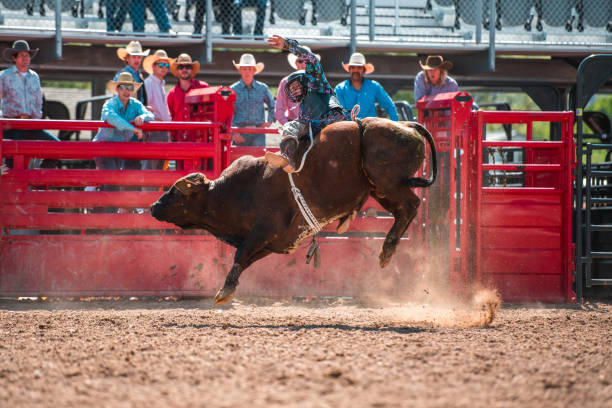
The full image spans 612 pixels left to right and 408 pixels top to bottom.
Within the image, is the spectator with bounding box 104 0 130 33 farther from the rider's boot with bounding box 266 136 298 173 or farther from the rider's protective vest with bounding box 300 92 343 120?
the rider's boot with bounding box 266 136 298 173

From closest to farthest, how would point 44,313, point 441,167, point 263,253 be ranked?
1. point 263,253
2. point 44,313
3. point 441,167

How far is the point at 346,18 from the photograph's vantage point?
11.7 metres

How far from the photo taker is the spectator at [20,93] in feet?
27.6

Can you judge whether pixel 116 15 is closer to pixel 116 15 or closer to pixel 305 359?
pixel 116 15

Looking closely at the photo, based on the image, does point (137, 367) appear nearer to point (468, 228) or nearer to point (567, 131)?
point (468, 228)

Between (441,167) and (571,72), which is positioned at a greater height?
(571,72)

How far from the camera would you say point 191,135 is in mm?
8430

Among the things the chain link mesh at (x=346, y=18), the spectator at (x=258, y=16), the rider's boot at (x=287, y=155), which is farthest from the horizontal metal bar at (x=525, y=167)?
the spectator at (x=258, y=16)

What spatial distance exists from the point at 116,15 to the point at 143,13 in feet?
1.20

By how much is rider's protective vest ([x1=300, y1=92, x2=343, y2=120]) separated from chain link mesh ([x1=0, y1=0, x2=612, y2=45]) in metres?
4.28

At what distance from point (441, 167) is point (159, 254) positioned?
3138mm

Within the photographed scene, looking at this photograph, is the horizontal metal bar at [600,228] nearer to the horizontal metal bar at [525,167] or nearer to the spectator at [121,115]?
the horizontal metal bar at [525,167]

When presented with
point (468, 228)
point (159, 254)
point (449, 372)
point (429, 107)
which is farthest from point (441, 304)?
point (449, 372)

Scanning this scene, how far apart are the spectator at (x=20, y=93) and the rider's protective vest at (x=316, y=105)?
3.47 metres
